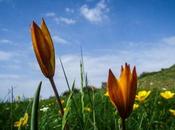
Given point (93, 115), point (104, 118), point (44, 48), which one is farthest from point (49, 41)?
point (104, 118)

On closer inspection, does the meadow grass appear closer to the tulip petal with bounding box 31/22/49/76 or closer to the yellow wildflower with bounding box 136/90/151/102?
the yellow wildflower with bounding box 136/90/151/102

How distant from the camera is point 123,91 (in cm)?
124

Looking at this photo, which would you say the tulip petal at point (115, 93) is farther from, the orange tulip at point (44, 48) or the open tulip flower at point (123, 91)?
the orange tulip at point (44, 48)

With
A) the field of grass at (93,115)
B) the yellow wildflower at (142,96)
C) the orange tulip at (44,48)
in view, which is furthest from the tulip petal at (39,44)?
the yellow wildflower at (142,96)

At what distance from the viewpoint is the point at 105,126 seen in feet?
12.8

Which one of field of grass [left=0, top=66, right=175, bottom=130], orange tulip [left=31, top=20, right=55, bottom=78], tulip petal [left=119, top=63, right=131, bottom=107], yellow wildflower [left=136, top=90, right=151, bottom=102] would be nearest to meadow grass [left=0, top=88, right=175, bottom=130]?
field of grass [left=0, top=66, right=175, bottom=130]

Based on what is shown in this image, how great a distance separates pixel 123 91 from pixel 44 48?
0.95 feet

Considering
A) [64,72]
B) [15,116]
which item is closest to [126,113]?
[64,72]

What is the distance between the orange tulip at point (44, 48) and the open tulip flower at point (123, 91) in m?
0.23

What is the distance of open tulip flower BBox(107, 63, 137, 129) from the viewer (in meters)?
1.24

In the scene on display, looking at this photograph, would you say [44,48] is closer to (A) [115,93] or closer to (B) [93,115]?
(A) [115,93]

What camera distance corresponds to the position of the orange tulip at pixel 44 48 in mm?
Result: 1343

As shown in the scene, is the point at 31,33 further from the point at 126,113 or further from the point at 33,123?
the point at 126,113

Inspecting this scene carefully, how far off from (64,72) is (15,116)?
3.27m
